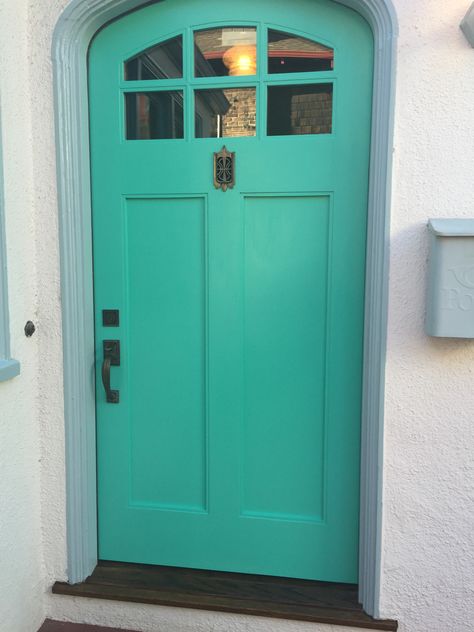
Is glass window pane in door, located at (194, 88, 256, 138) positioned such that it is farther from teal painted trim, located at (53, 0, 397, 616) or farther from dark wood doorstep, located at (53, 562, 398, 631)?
dark wood doorstep, located at (53, 562, 398, 631)

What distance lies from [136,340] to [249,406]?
1.84 ft

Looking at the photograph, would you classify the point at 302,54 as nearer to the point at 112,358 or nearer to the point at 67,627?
the point at 112,358

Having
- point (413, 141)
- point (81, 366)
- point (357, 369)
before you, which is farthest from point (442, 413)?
point (81, 366)

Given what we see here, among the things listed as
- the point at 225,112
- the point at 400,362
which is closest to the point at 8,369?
the point at 225,112

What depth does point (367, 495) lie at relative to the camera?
5.91ft

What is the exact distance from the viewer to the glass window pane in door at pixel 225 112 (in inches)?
72.2

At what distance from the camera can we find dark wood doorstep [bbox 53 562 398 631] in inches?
71.1

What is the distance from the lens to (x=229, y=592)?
1.91 meters

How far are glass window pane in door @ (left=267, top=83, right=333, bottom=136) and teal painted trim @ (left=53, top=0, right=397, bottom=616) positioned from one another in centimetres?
19

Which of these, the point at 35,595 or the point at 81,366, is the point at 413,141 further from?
the point at 35,595

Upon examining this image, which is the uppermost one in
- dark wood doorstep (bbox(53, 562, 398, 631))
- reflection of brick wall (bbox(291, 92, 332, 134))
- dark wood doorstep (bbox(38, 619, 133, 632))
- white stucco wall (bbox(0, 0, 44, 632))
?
reflection of brick wall (bbox(291, 92, 332, 134))

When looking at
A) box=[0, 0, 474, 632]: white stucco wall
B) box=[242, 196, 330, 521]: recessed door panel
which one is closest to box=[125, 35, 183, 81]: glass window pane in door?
box=[0, 0, 474, 632]: white stucco wall

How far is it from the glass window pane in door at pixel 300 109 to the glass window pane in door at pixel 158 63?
1.31 feet

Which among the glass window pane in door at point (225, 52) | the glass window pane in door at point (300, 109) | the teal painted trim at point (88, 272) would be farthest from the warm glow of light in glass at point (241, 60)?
the teal painted trim at point (88, 272)
